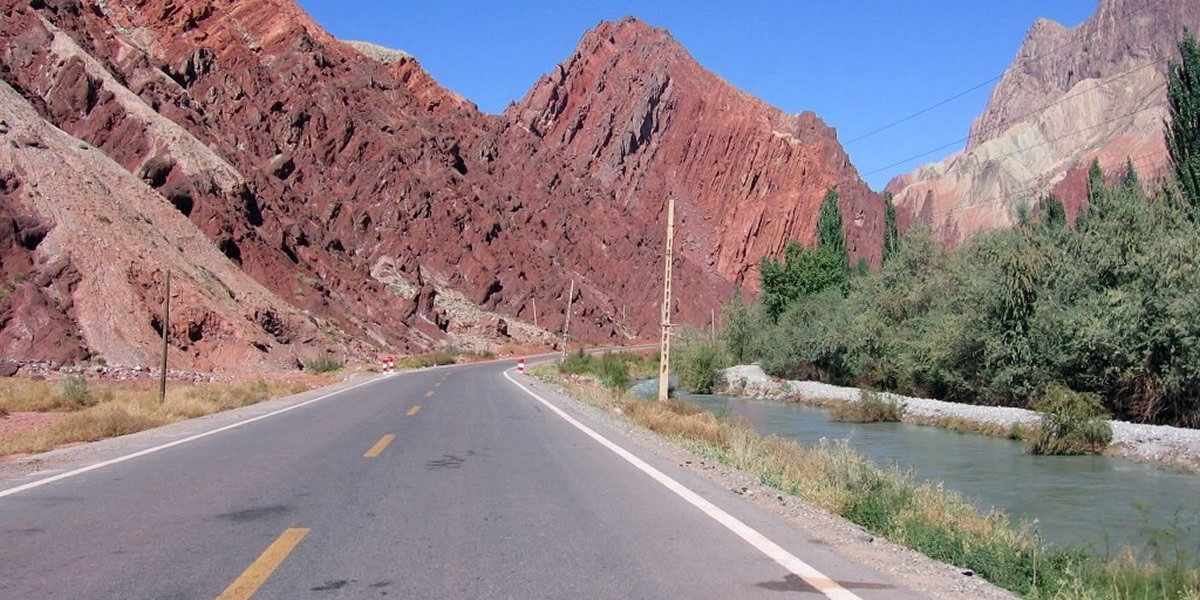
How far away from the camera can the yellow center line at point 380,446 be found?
12971 mm

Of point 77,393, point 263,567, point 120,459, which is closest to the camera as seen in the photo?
point 263,567

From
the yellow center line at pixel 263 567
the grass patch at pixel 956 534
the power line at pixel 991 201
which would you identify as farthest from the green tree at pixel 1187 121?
the power line at pixel 991 201

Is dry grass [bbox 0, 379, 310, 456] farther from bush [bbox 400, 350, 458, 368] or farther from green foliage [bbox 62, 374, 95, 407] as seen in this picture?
bush [bbox 400, 350, 458, 368]

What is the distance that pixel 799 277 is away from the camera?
69562 mm

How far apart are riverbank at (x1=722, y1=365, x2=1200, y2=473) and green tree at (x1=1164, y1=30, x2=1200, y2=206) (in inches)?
537

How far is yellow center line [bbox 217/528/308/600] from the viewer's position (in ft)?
19.4

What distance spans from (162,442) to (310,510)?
7.13m

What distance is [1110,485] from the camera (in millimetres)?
18234

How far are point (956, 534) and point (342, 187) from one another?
86700mm

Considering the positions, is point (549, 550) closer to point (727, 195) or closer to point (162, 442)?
point (162, 442)

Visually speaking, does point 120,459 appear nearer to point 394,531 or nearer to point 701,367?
point 394,531

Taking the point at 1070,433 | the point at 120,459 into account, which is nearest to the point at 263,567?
the point at 120,459

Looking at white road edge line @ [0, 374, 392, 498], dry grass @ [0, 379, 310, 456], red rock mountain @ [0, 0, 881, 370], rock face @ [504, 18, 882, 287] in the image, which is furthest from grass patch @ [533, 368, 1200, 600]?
rock face @ [504, 18, 882, 287]

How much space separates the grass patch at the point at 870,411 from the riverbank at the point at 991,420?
436 millimetres
